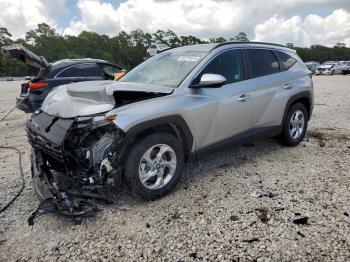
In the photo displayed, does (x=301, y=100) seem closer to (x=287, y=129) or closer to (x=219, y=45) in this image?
(x=287, y=129)

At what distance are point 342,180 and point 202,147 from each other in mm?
1853

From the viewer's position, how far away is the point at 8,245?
2.87m

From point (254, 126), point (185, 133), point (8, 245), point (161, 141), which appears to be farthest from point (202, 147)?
point (8, 245)

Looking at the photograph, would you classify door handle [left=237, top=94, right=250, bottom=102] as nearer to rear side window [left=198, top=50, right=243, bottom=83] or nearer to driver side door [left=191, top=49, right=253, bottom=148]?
driver side door [left=191, top=49, right=253, bottom=148]

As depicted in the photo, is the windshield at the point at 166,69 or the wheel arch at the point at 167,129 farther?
the windshield at the point at 166,69

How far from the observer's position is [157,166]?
3533 millimetres

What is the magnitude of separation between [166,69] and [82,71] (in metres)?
4.64

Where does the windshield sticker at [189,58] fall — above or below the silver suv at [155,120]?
above

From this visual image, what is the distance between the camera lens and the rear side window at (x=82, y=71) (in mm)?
7914

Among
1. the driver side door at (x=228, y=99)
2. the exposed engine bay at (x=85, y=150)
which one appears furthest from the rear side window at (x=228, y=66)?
the exposed engine bay at (x=85, y=150)

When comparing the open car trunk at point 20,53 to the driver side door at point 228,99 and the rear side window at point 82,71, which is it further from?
the driver side door at point 228,99

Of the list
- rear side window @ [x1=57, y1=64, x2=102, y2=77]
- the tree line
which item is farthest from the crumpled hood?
the tree line

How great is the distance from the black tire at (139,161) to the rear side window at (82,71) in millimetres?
5223

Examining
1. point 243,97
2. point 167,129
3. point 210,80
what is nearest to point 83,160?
point 167,129
